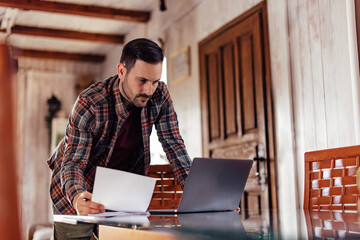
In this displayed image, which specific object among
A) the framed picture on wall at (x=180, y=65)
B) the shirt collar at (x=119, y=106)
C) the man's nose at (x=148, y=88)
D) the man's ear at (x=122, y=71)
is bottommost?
the shirt collar at (x=119, y=106)

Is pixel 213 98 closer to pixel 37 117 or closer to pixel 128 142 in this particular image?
pixel 128 142

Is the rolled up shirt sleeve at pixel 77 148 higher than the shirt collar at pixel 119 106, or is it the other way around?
the shirt collar at pixel 119 106

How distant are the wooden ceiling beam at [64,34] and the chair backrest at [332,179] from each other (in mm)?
4898

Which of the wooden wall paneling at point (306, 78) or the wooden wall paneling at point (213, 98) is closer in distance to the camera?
the wooden wall paneling at point (306, 78)

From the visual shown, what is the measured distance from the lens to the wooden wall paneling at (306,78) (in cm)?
293

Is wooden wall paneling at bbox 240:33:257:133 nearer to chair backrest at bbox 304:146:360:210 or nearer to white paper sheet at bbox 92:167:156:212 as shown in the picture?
chair backrest at bbox 304:146:360:210

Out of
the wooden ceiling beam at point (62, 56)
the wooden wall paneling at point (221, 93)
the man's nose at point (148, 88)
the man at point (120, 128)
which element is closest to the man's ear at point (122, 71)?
the man at point (120, 128)

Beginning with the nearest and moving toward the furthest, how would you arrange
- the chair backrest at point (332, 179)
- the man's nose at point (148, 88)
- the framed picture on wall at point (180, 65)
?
the chair backrest at point (332, 179), the man's nose at point (148, 88), the framed picture on wall at point (180, 65)

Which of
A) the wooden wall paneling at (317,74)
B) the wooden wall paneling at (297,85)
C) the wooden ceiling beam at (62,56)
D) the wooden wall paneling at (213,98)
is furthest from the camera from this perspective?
the wooden ceiling beam at (62,56)

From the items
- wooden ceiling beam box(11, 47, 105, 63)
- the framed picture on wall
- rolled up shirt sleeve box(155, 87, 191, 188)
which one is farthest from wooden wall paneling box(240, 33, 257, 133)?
wooden ceiling beam box(11, 47, 105, 63)

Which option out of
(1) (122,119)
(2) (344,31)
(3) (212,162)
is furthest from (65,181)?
(2) (344,31)

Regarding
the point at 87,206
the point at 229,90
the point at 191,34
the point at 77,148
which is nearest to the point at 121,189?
the point at 87,206

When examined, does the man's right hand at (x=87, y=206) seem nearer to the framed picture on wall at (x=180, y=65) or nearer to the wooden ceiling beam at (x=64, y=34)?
the framed picture on wall at (x=180, y=65)

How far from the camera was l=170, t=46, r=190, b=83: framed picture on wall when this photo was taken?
4.66 meters
